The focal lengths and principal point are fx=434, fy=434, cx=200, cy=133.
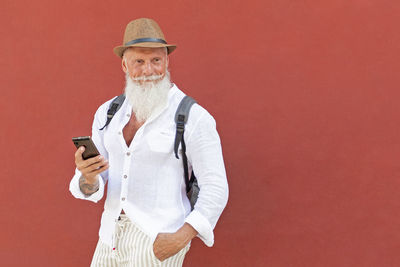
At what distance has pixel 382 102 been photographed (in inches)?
106

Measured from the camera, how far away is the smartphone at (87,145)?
1.93 metres

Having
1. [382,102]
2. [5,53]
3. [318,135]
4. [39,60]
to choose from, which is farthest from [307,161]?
[5,53]

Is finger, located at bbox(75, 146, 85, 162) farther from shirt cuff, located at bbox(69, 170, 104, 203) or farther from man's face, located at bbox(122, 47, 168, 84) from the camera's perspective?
man's face, located at bbox(122, 47, 168, 84)

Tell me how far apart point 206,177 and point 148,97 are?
481 mm

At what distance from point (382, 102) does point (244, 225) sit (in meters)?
1.17

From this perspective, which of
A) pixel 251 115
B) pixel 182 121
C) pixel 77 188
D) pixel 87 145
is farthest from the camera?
pixel 251 115

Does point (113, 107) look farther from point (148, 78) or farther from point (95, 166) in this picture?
point (95, 166)

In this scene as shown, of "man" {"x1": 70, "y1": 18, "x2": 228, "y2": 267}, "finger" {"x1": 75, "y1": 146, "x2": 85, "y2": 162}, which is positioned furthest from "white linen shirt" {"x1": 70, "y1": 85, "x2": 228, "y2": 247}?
"finger" {"x1": 75, "y1": 146, "x2": 85, "y2": 162}

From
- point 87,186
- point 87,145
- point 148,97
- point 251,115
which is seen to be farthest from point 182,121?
point 251,115

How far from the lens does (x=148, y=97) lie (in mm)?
2119

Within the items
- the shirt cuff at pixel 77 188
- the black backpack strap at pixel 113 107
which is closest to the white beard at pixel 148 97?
the black backpack strap at pixel 113 107

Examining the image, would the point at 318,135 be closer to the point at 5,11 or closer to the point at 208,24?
the point at 208,24

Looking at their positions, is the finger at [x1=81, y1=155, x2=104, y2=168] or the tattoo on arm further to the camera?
the tattoo on arm

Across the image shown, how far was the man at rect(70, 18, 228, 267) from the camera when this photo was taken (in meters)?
2.02
